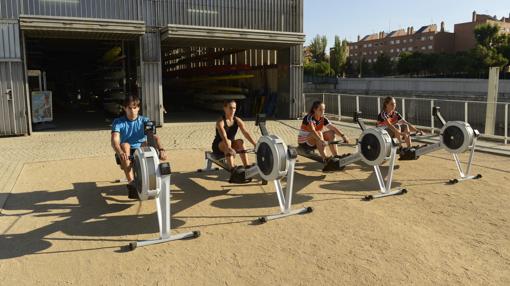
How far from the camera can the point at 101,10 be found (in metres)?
12.5

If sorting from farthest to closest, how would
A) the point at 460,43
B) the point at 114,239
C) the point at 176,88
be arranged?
the point at 460,43, the point at 176,88, the point at 114,239

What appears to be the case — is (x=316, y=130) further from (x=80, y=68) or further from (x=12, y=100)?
(x=80, y=68)

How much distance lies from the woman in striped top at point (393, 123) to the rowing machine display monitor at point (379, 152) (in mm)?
1463

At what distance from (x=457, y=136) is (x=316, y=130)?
2.19m

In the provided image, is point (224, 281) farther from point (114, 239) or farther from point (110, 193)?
A: point (110, 193)

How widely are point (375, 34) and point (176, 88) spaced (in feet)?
355

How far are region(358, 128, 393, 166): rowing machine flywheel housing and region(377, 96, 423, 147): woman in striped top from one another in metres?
1.46

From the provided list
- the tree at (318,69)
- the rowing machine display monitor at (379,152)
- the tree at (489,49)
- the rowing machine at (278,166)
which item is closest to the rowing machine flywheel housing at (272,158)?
the rowing machine at (278,166)

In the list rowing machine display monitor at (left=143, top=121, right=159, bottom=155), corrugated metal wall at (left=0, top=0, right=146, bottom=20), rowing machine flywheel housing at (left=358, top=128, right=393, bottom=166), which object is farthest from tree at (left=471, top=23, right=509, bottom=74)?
rowing machine display monitor at (left=143, top=121, right=159, bottom=155)

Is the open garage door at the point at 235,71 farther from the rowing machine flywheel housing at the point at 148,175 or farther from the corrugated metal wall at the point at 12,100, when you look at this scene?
the rowing machine flywheel housing at the point at 148,175

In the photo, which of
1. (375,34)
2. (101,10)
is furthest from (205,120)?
(375,34)

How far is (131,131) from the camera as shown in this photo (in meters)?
5.85

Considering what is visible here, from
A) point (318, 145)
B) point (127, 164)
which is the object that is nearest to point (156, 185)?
point (127, 164)

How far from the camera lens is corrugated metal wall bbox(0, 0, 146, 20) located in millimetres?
11500
